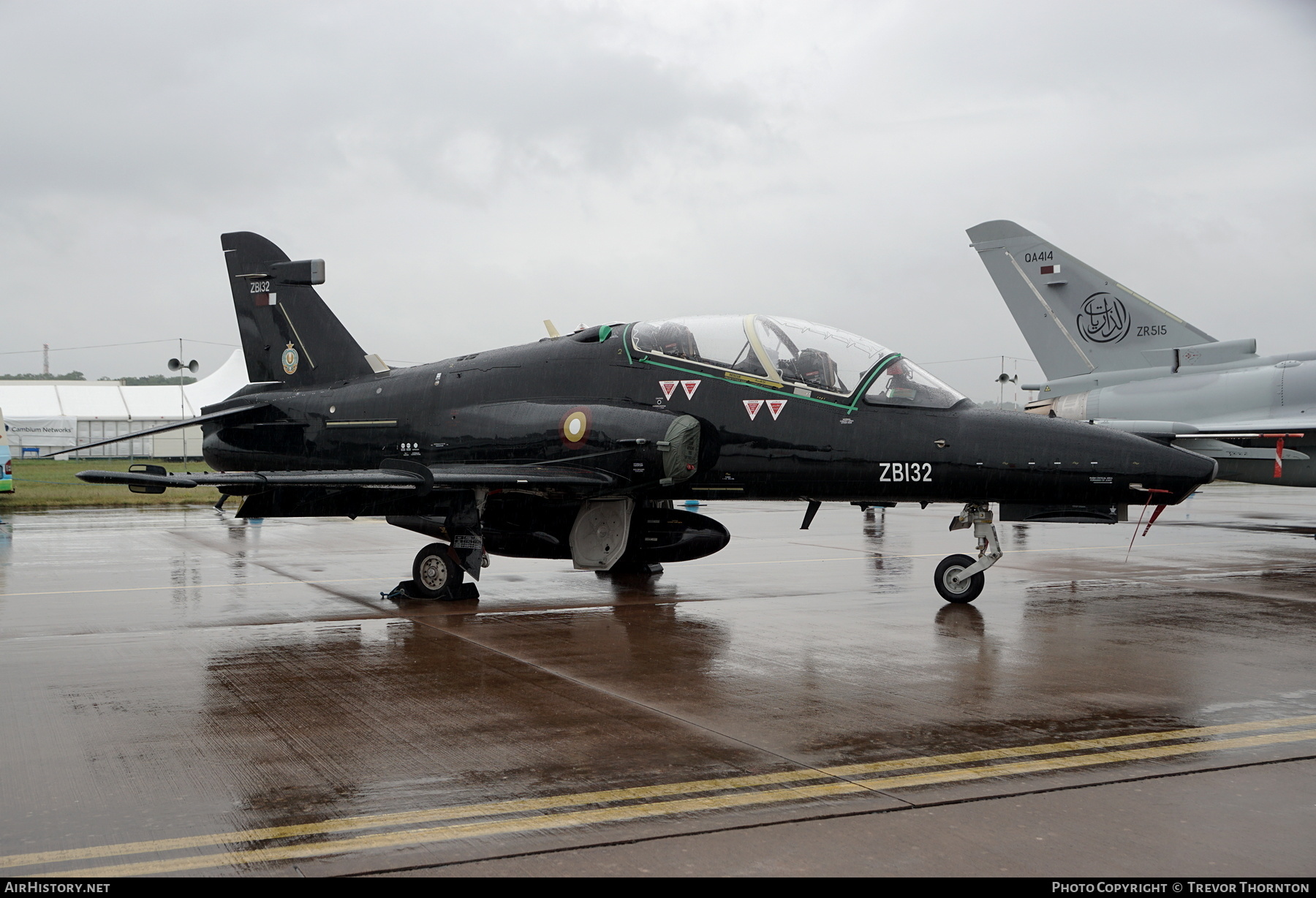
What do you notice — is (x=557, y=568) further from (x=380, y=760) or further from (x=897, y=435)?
(x=380, y=760)

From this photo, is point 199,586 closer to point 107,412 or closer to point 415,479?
point 415,479

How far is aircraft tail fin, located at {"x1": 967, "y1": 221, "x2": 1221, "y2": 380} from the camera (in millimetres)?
18812

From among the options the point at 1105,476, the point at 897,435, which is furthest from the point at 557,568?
the point at 1105,476

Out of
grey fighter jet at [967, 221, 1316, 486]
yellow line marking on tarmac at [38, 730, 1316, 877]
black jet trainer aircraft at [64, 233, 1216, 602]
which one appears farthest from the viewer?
grey fighter jet at [967, 221, 1316, 486]

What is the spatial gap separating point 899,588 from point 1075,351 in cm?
1033

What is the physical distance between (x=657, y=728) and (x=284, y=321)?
9050 millimetres

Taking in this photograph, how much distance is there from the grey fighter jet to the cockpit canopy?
906 centimetres

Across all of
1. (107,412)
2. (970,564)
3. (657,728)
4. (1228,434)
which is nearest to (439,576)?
(970,564)

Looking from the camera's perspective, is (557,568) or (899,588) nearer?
(899,588)

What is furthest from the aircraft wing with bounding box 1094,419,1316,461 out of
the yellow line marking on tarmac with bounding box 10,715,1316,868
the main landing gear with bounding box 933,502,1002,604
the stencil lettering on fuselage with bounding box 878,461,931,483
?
the yellow line marking on tarmac with bounding box 10,715,1316,868

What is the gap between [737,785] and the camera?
15.0ft

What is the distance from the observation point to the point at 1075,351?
19.5 m

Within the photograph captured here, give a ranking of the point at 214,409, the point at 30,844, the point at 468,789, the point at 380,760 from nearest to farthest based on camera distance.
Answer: the point at 30,844 → the point at 468,789 → the point at 380,760 → the point at 214,409

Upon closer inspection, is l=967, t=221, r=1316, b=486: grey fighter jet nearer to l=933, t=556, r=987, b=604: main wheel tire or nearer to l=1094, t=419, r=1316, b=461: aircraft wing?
l=1094, t=419, r=1316, b=461: aircraft wing
